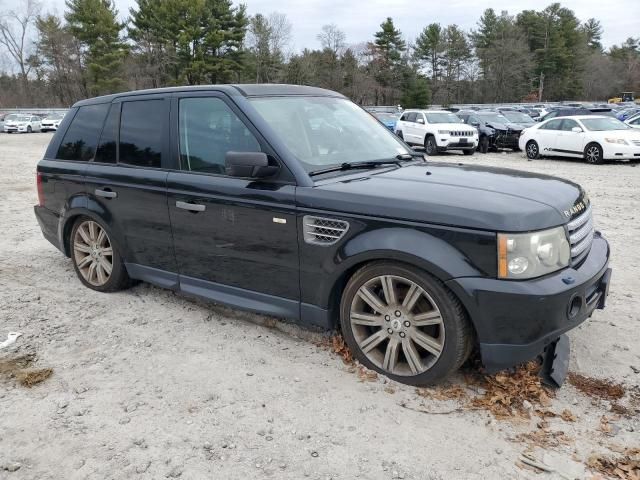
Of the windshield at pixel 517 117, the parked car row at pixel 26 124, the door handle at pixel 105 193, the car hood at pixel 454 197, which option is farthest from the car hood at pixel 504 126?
the parked car row at pixel 26 124

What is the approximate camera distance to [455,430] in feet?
9.62

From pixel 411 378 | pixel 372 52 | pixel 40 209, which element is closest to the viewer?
pixel 411 378

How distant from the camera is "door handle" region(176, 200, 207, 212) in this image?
4.00 metres

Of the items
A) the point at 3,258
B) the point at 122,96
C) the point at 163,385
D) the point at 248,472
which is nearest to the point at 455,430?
the point at 248,472

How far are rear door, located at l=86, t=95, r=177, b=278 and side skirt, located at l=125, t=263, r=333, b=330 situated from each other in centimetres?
2

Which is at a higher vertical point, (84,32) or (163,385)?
(84,32)

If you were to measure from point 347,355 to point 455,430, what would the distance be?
0.96 meters

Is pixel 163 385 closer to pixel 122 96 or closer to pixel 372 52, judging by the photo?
pixel 122 96

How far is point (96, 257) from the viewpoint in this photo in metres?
5.05

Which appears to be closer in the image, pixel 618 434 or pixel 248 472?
pixel 248 472

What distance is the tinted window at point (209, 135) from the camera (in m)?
3.83

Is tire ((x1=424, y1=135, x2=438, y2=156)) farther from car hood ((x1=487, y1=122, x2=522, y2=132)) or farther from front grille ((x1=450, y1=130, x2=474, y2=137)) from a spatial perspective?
car hood ((x1=487, y1=122, x2=522, y2=132))

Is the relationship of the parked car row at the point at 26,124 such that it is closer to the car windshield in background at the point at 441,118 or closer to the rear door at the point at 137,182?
the car windshield in background at the point at 441,118

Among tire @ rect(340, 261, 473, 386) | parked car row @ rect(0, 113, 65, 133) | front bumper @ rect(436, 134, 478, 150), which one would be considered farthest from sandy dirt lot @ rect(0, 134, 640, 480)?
parked car row @ rect(0, 113, 65, 133)
